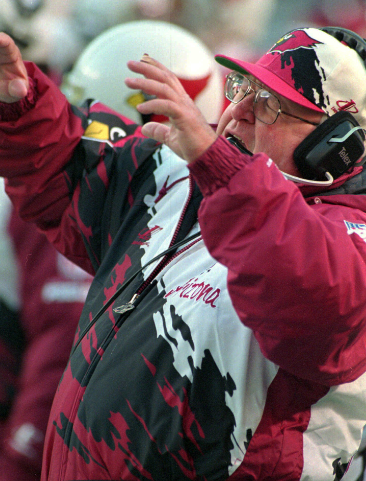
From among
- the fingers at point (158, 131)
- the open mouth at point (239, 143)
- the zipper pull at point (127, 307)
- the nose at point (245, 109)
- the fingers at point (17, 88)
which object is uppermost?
the fingers at point (158, 131)

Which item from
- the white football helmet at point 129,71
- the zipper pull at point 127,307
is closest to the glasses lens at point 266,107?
the zipper pull at point 127,307

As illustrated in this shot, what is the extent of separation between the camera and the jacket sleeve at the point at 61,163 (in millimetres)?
1604

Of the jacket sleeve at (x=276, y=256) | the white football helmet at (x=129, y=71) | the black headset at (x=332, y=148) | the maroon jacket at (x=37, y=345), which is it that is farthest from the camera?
the white football helmet at (x=129, y=71)

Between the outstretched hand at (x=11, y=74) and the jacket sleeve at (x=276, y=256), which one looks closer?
the jacket sleeve at (x=276, y=256)

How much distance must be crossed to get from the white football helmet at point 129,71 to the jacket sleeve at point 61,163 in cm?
88

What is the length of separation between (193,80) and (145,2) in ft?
6.23

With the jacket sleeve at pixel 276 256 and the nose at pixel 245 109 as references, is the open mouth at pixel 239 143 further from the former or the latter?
the jacket sleeve at pixel 276 256

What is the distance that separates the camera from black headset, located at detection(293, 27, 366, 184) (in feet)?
4.09

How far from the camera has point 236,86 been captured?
1.45 meters

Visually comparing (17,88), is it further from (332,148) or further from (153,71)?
(332,148)

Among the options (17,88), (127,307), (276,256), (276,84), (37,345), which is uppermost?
(276,84)

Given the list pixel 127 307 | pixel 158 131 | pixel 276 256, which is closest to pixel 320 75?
pixel 158 131

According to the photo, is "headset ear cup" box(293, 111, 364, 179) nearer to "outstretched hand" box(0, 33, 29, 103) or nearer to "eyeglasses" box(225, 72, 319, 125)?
"eyeglasses" box(225, 72, 319, 125)

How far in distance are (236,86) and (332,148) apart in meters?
0.34
